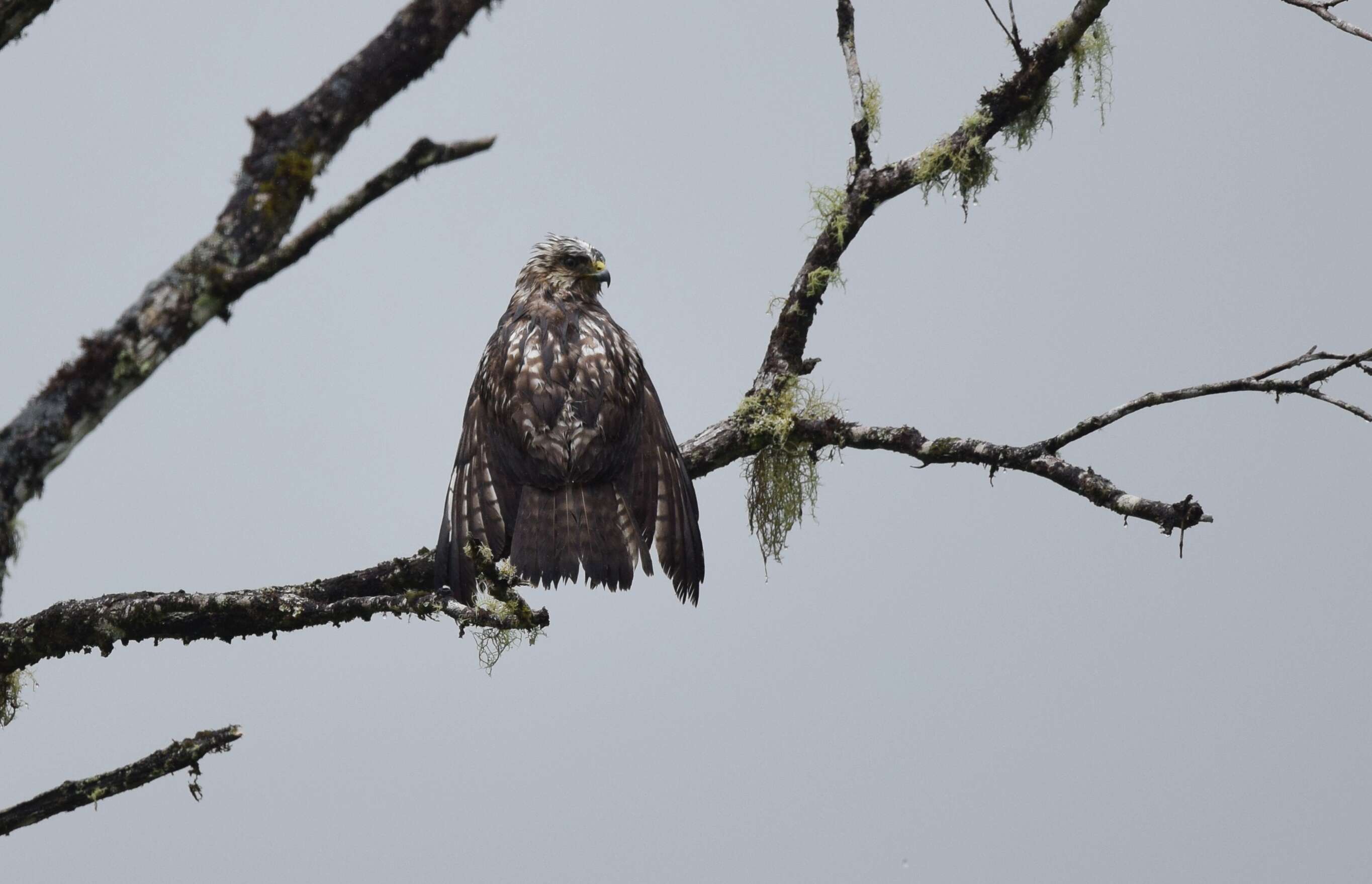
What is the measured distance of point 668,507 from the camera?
656cm

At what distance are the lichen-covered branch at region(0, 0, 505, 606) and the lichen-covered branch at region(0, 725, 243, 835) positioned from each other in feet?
4.85

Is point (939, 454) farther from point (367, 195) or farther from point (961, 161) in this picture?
point (367, 195)

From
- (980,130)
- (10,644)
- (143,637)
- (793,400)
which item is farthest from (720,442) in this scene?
(10,644)

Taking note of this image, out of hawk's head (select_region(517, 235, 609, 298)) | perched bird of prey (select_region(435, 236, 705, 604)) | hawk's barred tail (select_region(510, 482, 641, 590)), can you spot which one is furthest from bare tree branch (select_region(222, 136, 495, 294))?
hawk's head (select_region(517, 235, 609, 298))

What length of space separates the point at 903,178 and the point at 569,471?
2.01 m

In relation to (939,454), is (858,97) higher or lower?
higher

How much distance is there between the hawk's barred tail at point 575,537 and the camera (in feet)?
20.4

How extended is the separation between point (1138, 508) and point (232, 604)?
3.27 metres

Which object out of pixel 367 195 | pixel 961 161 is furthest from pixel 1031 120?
pixel 367 195

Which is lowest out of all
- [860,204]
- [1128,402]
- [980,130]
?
[1128,402]

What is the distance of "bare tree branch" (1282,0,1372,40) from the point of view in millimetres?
5078

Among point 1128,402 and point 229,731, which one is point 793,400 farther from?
point 229,731

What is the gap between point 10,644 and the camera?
5.56m

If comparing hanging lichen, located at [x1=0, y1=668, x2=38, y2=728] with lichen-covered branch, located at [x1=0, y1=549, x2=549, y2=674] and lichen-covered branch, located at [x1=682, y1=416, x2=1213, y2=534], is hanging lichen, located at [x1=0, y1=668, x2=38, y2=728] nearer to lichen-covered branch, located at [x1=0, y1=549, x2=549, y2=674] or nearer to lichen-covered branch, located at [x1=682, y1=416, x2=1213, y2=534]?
lichen-covered branch, located at [x1=0, y1=549, x2=549, y2=674]
